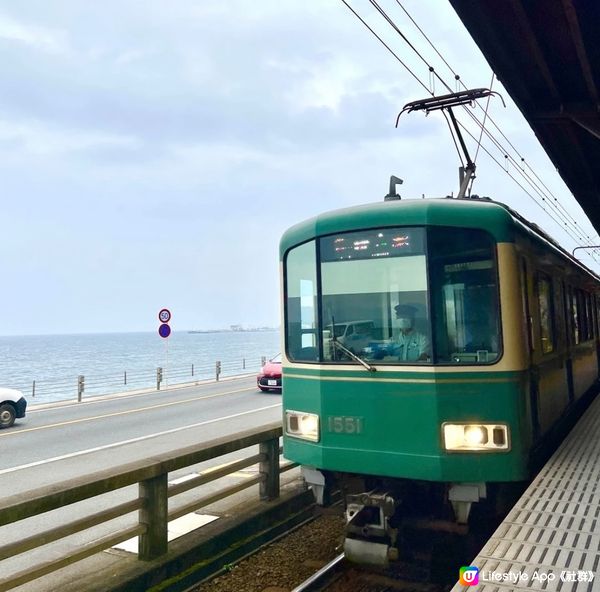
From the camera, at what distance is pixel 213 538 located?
515 cm

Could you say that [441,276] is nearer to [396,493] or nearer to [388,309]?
[388,309]

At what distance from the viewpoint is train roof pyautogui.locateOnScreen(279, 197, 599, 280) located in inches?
189

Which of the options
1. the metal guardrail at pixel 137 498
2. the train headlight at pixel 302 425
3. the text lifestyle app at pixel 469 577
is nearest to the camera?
the text lifestyle app at pixel 469 577

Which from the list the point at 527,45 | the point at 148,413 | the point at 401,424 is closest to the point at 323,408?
the point at 401,424

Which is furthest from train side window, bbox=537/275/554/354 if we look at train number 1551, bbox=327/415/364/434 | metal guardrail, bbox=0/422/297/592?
metal guardrail, bbox=0/422/297/592

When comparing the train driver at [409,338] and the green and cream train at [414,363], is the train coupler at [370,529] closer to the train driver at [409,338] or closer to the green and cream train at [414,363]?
the green and cream train at [414,363]

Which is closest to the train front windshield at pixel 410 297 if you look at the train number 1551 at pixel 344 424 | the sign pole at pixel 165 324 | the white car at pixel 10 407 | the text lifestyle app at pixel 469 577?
the train number 1551 at pixel 344 424

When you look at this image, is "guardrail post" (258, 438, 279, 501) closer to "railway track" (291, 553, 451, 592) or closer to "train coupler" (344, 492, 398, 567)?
"railway track" (291, 553, 451, 592)

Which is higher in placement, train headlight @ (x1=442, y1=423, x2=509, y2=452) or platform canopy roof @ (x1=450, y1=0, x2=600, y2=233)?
platform canopy roof @ (x1=450, y1=0, x2=600, y2=233)

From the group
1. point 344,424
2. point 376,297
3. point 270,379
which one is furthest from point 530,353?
point 270,379

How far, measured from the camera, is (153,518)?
468 centimetres

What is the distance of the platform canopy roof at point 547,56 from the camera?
6547 millimetres

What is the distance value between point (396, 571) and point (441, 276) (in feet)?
8.74

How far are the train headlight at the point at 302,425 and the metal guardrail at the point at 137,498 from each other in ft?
2.17
